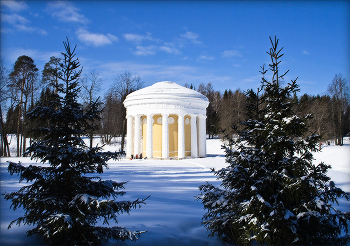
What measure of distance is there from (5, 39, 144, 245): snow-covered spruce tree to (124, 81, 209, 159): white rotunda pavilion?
21477mm

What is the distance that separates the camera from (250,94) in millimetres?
5641

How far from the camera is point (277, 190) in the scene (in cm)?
456

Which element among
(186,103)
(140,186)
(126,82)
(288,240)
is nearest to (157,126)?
(186,103)

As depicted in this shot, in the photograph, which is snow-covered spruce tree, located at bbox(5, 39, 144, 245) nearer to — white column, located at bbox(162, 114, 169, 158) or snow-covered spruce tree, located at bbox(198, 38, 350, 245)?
snow-covered spruce tree, located at bbox(198, 38, 350, 245)

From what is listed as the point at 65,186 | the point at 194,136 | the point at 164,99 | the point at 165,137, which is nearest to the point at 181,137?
the point at 165,137

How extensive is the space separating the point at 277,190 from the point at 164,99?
74.9 ft

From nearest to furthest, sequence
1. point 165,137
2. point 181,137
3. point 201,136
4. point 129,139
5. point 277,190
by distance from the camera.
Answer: point 277,190 → point 165,137 → point 181,137 → point 129,139 → point 201,136

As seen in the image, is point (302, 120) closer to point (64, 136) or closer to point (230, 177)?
point (230, 177)

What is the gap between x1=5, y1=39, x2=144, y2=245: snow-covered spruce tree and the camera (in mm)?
4359

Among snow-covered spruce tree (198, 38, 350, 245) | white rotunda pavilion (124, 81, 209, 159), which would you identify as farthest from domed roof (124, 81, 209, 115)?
snow-covered spruce tree (198, 38, 350, 245)

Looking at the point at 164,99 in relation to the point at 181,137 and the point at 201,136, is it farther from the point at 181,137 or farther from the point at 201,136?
the point at 201,136

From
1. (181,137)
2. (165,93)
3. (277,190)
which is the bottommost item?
(277,190)

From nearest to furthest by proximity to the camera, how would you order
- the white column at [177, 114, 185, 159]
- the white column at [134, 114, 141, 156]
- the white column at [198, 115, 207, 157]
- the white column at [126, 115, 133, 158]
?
the white column at [177, 114, 185, 159]
the white column at [134, 114, 141, 156]
the white column at [126, 115, 133, 158]
the white column at [198, 115, 207, 157]

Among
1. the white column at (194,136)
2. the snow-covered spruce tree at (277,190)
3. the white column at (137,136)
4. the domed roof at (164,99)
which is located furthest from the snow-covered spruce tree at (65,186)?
the white column at (194,136)
